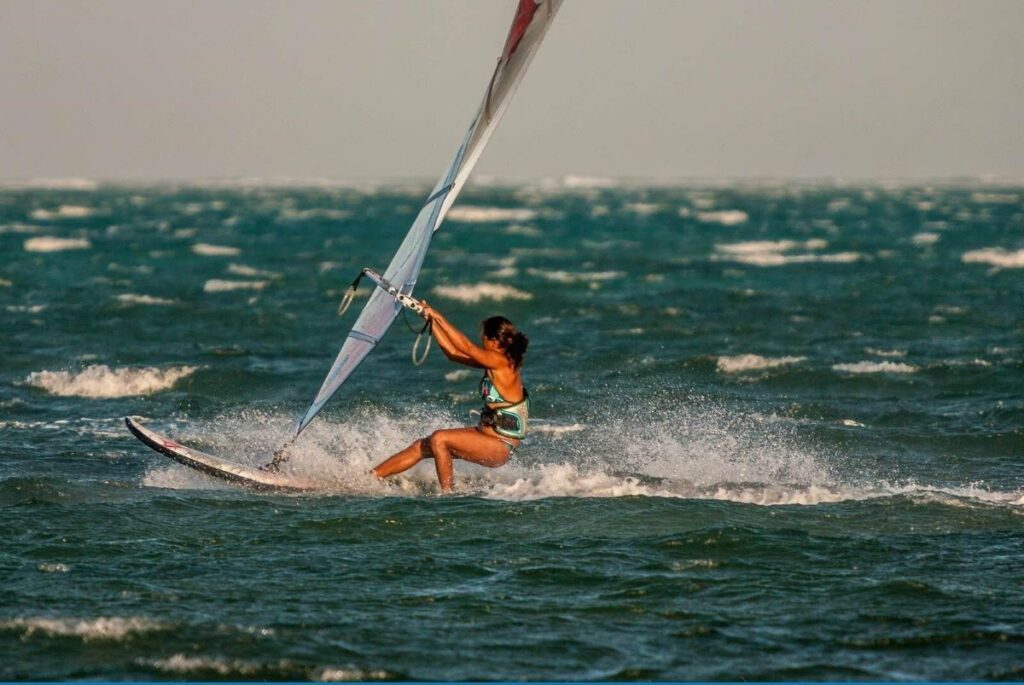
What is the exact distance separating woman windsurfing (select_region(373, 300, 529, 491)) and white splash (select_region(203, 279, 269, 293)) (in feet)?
70.3

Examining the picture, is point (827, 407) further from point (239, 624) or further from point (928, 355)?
point (239, 624)

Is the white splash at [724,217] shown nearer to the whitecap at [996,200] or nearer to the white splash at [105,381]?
the whitecap at [996,200]

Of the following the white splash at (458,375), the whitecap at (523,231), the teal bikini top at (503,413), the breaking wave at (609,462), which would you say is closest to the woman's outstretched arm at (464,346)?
the teal bikini top at (503,413)

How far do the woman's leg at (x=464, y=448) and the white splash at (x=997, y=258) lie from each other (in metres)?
29.9

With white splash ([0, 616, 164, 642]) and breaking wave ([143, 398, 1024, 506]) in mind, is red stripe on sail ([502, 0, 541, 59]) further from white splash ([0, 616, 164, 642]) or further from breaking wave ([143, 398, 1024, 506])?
white splash ([0, 616, 164, 642])

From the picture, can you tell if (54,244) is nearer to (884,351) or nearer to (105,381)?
(105,381)

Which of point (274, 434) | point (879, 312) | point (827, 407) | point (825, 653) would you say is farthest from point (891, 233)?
point (825, 653)

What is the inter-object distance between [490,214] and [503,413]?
71319mm

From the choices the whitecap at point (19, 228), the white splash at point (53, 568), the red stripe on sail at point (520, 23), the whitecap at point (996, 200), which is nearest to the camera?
the white splash at point (53, 568)

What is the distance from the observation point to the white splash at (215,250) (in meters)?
47.7

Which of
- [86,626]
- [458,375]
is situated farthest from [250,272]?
[86,626]

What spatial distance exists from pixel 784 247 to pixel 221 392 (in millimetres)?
34142

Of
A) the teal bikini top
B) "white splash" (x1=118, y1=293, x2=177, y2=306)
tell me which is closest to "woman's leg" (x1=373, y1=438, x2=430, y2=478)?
the teal bikini top

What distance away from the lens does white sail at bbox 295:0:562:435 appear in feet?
38.0
